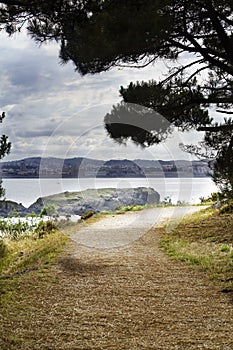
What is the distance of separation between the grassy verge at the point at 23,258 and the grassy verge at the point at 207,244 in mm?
1842

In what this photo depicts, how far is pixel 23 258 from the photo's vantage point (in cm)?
637

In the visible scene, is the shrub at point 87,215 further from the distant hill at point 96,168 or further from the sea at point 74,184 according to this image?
the distant hill at point 96,168

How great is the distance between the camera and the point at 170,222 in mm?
9867

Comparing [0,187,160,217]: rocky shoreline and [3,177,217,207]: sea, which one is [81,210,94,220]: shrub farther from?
[3,177,217,207]: sea

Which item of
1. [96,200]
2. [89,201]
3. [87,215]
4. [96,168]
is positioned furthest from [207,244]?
[96,200]

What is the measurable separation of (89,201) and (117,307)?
7.48 metres

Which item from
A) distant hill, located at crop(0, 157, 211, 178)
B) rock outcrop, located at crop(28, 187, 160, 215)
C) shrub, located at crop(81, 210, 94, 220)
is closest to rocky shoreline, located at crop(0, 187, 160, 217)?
rock outcrop, located at crop(28, 187, 160, 215)

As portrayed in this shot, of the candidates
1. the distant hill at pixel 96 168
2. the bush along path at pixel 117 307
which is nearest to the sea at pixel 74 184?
the distant hill at pixel 96 168

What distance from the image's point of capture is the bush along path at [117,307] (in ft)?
10.9

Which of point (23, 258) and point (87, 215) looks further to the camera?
point (87, 215)

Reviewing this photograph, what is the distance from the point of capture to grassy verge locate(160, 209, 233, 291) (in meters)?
5.41

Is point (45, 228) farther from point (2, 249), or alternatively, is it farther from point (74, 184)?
point (2, 249)

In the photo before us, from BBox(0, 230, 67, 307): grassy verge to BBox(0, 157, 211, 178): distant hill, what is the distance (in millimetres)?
1182

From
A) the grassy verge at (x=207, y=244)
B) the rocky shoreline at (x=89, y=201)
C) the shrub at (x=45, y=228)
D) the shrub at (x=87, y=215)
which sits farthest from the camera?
the shrub at (x=87, y=215)
